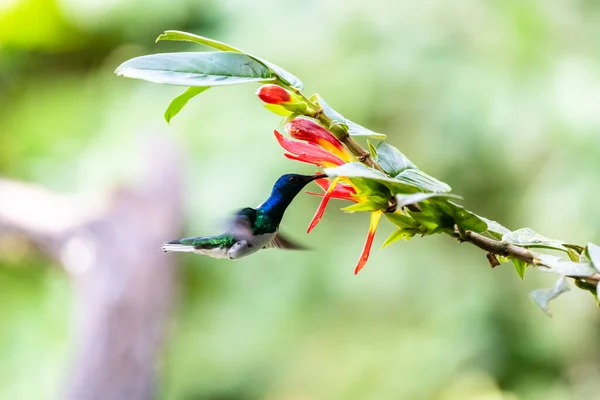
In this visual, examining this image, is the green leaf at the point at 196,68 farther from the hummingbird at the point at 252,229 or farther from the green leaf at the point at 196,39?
the hummingbird at the point at 252,229

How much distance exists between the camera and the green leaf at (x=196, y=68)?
1.18 ft

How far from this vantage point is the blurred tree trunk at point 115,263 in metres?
2.21

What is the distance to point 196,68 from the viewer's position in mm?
369

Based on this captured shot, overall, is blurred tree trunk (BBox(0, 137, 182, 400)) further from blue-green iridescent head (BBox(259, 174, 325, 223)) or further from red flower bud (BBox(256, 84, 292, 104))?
red flower bud (BBox(256, 84, 292, 104))

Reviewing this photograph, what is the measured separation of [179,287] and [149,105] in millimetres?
913

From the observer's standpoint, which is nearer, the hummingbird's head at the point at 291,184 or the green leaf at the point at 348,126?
the green leaf at the point at 348,126

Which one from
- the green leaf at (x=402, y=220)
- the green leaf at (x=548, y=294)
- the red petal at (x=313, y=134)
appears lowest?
the green leaf at (x=548, y=294)

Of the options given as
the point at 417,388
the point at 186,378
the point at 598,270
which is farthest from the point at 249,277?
the point at 598,270

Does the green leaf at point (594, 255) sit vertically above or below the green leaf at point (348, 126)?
below

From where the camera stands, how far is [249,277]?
307 cm

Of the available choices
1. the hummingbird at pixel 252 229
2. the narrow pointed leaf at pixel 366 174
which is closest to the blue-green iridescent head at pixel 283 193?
the hummingbird at pixel 252 229

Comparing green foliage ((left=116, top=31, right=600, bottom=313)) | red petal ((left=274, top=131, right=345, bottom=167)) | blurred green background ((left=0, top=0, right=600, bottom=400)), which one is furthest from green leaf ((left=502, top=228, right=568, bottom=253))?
blurred green background ((left=0, top=0, right=600, bottom=400))

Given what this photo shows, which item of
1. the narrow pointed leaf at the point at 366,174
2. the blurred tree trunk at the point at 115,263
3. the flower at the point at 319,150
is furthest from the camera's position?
the blurred tree trunk at the point at 115,263

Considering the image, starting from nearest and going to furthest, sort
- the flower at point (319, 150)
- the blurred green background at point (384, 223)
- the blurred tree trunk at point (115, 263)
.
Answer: the flower at point (319, 150) → the blurred tree trunk at point (115, 263) → the blurred green background at point (384, 223)
